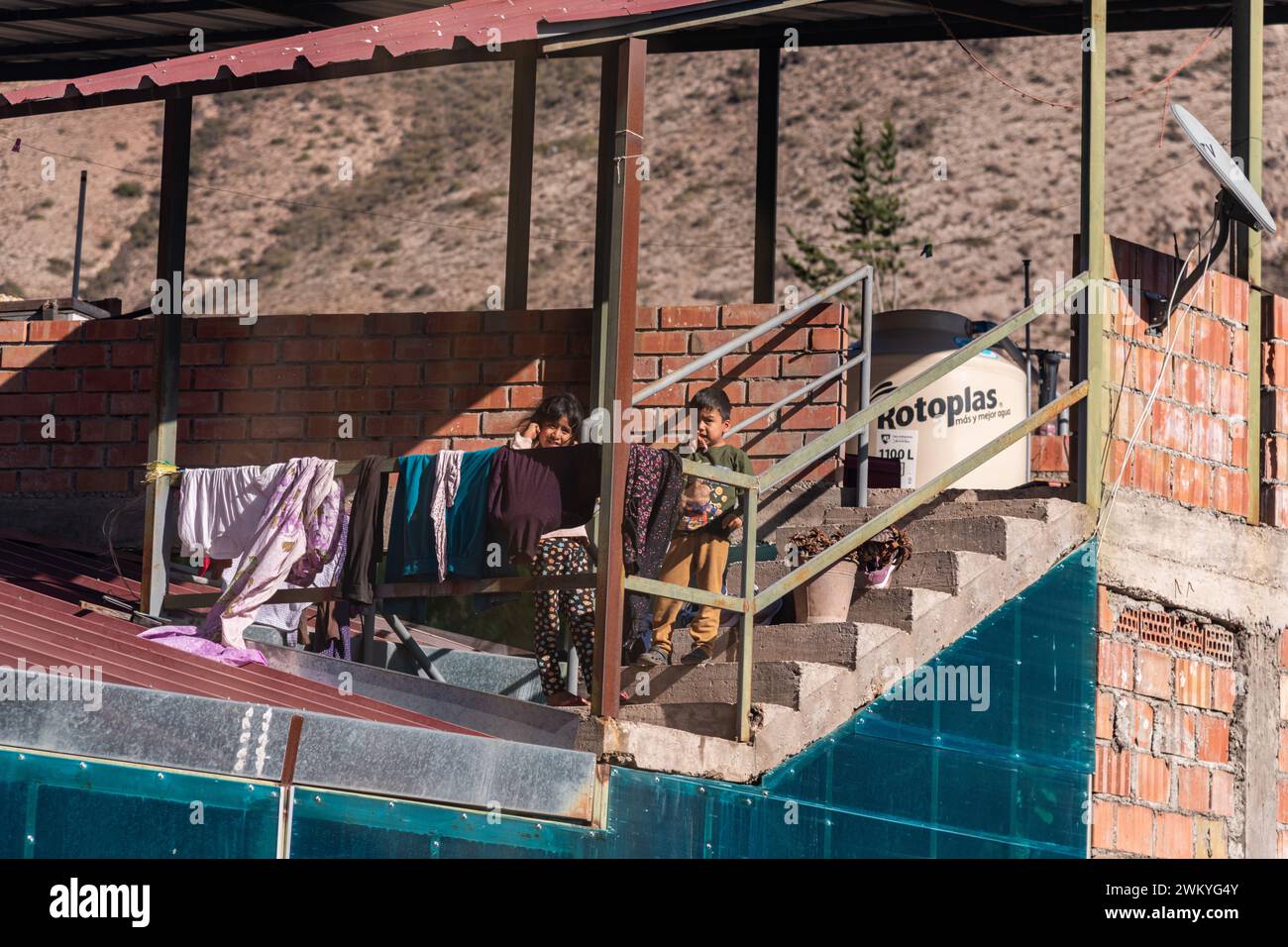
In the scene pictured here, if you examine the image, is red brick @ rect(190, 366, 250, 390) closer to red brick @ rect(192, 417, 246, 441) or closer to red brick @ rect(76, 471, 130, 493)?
red brick @ rect(192, 417, 246, 441)

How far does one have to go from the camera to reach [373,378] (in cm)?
1008

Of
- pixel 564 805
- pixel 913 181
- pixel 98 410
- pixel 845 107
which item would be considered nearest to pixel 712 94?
pixel 845 107

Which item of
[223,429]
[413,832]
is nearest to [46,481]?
[223,429]

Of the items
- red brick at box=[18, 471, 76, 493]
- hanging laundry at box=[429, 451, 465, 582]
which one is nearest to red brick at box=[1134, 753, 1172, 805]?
hanging laundry at box=[429, 451, 465, 582]

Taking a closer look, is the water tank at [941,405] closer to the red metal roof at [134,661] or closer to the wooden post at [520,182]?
the wooden post at [520,182]

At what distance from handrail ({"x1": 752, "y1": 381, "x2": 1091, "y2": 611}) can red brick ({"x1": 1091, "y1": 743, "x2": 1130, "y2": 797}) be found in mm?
1309

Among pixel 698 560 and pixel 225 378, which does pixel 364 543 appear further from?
pixel 225 378

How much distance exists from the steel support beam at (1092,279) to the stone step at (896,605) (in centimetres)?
108

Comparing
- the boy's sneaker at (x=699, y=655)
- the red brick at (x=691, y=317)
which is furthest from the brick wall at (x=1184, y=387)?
the red brick at (x=691, y=317)

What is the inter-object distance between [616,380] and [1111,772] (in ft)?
9.72

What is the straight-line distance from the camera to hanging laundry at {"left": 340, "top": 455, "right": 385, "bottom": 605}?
24.7 ft

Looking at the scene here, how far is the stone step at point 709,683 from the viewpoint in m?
7.12

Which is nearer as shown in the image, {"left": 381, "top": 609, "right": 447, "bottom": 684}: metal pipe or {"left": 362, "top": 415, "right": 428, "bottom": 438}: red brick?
{"left": 381, "top": 609, "right": 447, "bottom": 684}: metal pipe
